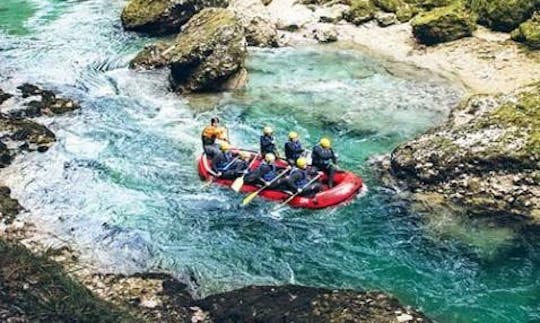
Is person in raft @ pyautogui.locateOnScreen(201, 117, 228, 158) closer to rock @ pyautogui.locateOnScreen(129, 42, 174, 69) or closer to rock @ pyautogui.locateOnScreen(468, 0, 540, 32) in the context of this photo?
rock @ pyautogui.locateOnScreen(129, 42, 174, 69)

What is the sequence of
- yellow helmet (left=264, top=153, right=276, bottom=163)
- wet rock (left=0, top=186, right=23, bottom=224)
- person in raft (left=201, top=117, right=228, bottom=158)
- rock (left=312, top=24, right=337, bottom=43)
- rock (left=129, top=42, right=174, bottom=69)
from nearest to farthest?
wet rock (left=0, top=186, right=23, bottom=224) → yellow helmet (left=264, top=153, right=276, bottom=163) → person in raft (left=201, top=117, right=228, bottom=158) → rock (left=129, top=42, right=174, bottom=69) → rock (left=312, top=24, right=337, bottom=43)

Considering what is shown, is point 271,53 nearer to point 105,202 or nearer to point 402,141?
point 402,141

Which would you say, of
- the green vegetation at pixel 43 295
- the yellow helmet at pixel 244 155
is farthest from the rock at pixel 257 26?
the green vegetation at pixel 43 295

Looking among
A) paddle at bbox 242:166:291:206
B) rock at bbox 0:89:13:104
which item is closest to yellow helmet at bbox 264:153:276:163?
paddle at bbox 242:166:291:206

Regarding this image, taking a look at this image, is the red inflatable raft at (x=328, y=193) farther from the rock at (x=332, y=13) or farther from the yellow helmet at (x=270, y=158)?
the rock at (x=332, y=13)

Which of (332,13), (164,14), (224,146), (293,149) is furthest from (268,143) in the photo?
(164,14)

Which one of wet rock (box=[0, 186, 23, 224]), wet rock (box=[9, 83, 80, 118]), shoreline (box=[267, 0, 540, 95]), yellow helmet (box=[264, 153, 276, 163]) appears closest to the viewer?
wet rock (box=[0, 186, 23, 224])

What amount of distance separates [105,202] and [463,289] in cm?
877

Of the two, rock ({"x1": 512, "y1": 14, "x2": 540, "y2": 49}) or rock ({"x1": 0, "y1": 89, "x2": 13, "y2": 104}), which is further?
rock ({"x1": 512, "y1": 14, "x2": 540, "y2": 49})

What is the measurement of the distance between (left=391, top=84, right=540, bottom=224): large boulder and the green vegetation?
28.3 ft

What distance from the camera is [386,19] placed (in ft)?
91.6

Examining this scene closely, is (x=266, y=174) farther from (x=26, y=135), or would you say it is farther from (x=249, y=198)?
(x=26, y=135)

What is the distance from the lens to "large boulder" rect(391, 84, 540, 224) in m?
16.2

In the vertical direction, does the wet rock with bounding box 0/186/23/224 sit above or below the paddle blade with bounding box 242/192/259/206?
above
